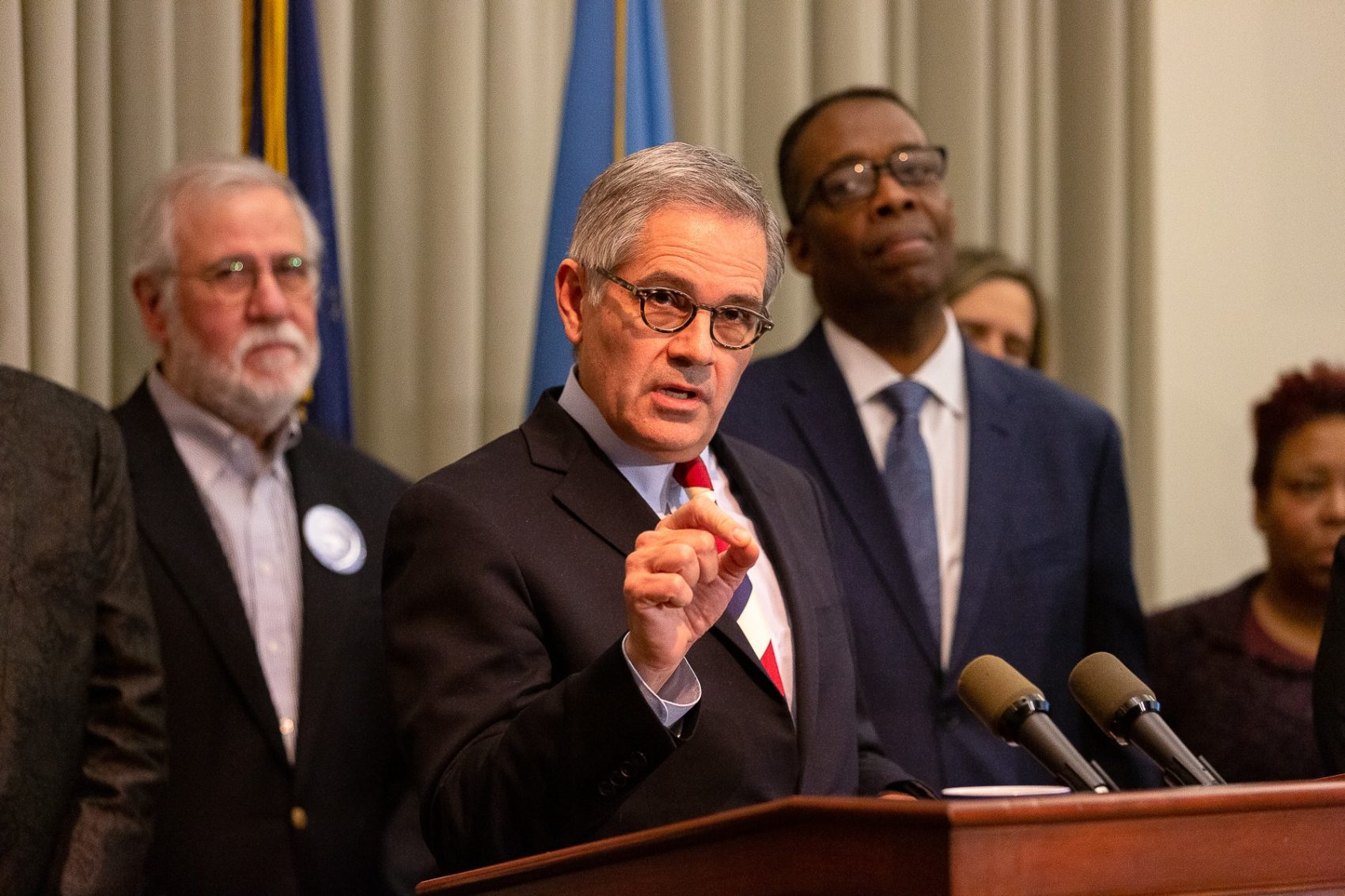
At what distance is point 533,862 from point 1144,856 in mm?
609

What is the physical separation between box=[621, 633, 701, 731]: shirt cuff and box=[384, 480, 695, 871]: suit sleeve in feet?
0.06

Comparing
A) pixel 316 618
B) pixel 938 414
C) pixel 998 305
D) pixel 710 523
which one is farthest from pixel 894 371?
pixel 710 523

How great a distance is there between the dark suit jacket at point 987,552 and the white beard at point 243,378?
0.95 metres

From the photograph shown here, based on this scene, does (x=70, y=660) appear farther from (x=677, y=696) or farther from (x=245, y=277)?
(x=677, y=696)

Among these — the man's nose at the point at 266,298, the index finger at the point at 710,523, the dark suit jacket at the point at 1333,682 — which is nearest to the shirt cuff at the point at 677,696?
the index finger at the point at 710,523

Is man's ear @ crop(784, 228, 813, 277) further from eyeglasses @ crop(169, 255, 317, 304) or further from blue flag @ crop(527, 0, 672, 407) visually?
eyeglasses @ crop(169, 255, 317, 304)

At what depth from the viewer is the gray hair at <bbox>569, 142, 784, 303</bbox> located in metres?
2.13

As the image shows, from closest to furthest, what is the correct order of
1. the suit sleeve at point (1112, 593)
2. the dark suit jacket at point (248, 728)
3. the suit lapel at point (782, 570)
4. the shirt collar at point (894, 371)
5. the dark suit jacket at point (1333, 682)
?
the suit lapel at point (782, 570) → the dark suit jacket at point (1333, 682) → the dark suit jacket at point (248, 728) → the suit sleeve at point (1112, 593) → the shirt collar at point (894, 371)

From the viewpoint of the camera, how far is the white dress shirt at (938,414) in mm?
3326

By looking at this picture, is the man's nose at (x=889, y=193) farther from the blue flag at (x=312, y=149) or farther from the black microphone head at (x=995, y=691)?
the black microphone head at (x=995, y=691)

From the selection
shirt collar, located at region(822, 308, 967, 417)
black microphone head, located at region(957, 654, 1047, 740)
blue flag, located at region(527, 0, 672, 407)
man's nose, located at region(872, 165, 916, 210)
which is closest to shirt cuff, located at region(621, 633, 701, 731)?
black microphone head, located at region(957, 654, 1047, 740)

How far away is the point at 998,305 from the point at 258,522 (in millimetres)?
2174

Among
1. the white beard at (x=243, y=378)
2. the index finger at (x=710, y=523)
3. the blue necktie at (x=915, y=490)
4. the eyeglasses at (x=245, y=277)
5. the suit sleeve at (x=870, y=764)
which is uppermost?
the eyeglasses at (x=245, y=277)

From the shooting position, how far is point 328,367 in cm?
399
